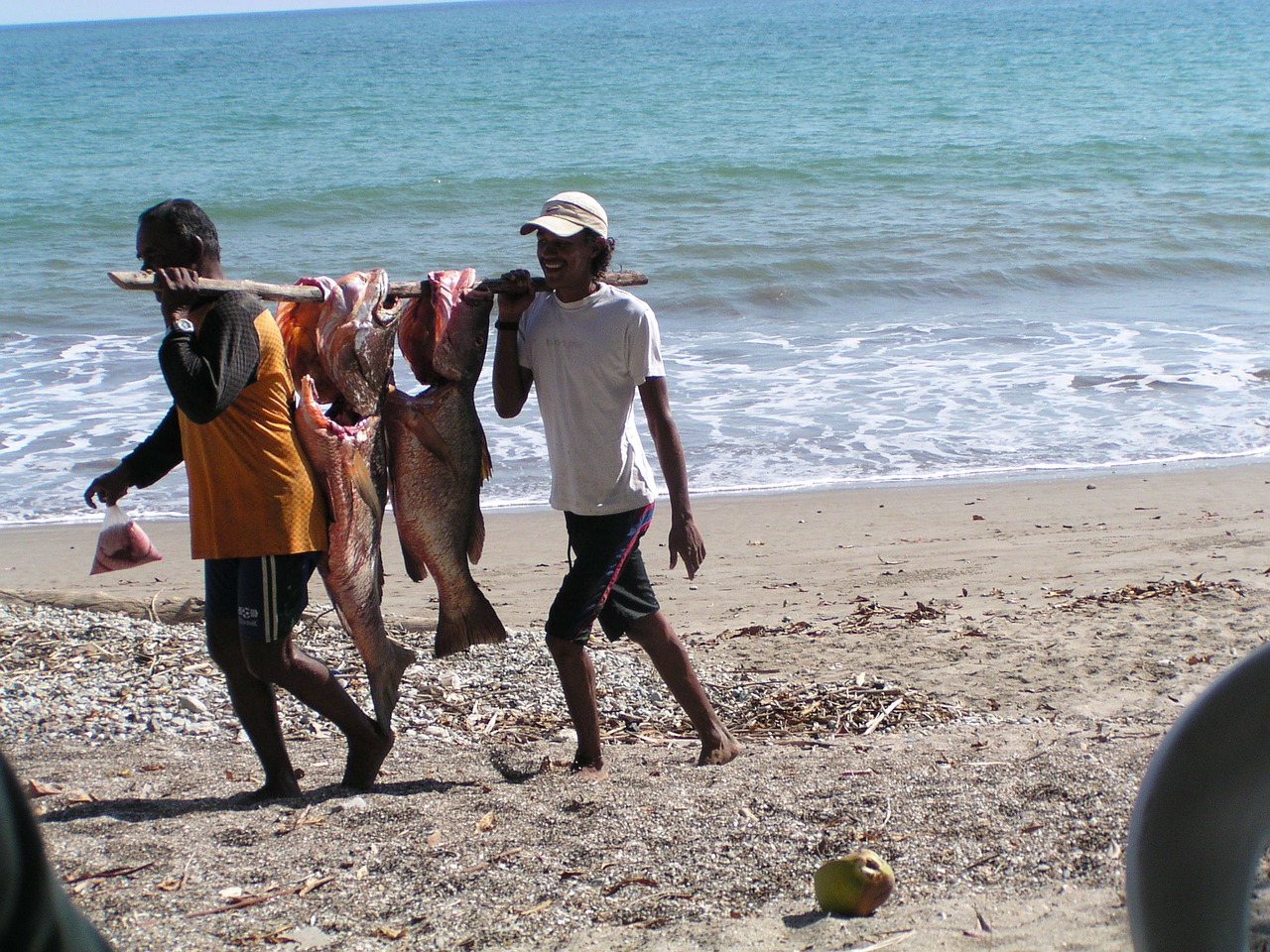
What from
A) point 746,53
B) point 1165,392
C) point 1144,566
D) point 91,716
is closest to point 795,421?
point 1165,392

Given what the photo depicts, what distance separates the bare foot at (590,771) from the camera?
3918 millimetres

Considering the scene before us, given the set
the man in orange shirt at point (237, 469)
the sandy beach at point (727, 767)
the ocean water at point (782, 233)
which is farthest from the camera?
the ocean water at point (782, 233)

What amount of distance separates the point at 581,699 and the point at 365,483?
38.1 inches

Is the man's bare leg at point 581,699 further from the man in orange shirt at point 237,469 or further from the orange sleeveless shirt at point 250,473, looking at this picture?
the orange sleeveless shirt at point 250,473

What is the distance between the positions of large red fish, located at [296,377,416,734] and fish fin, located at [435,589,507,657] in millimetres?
164

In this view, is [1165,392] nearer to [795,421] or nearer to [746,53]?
[795,421]

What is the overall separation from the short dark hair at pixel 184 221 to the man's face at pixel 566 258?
3.00ft

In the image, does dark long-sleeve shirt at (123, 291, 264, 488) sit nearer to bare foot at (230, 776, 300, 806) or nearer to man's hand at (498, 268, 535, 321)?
man's hand at (498, 268, 535, 321)

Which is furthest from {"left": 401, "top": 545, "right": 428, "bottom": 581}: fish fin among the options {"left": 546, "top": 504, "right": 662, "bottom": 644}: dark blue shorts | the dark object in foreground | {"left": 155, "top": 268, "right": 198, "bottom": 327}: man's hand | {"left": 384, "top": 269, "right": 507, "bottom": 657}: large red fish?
the dark object in foreground

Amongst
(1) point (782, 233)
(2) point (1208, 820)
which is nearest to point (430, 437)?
(2) point (1208, 820)

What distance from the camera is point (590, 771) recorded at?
397cm

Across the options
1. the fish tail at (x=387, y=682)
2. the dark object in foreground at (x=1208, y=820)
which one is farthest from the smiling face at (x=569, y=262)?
the dark object in foreground at (x=1208, y=820)

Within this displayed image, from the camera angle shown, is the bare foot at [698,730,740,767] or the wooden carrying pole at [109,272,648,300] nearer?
the wooden carrying pole at [109,272,648,300]

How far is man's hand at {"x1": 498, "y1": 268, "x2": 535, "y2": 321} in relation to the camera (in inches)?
148
